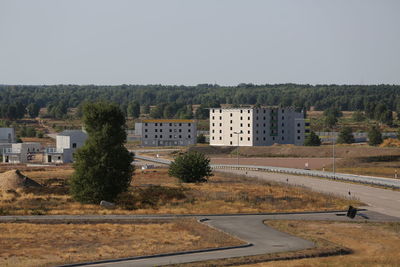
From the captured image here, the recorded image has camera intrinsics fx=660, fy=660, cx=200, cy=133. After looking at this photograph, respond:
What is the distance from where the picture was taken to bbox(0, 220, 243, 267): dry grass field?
4356 cm

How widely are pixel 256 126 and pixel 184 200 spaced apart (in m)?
114

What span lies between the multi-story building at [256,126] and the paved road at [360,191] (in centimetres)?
6733

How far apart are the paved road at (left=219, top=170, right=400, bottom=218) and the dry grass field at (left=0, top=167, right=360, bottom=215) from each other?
3.42 meters

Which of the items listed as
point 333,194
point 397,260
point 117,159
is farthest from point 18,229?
point 333,194

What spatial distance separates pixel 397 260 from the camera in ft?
141

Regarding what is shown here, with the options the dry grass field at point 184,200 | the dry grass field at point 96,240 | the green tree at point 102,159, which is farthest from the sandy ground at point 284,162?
the dry grass field at point 96,240

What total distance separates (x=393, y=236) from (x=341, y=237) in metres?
4.17

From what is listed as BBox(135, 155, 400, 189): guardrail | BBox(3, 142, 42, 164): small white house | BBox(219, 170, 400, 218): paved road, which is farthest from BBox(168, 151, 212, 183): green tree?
BBox(3, 142, 42, 164): small white house

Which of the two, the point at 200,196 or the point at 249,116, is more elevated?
the point at 249,116

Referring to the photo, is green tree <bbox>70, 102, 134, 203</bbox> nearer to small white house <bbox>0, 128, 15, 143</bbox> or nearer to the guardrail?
the guardrail

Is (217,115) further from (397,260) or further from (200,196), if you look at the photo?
(397,260)

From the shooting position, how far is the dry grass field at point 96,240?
4356 centimetres

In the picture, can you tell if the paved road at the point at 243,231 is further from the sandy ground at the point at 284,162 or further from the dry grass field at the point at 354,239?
the sandy ground at the point at 284,162

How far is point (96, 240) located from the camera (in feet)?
161
